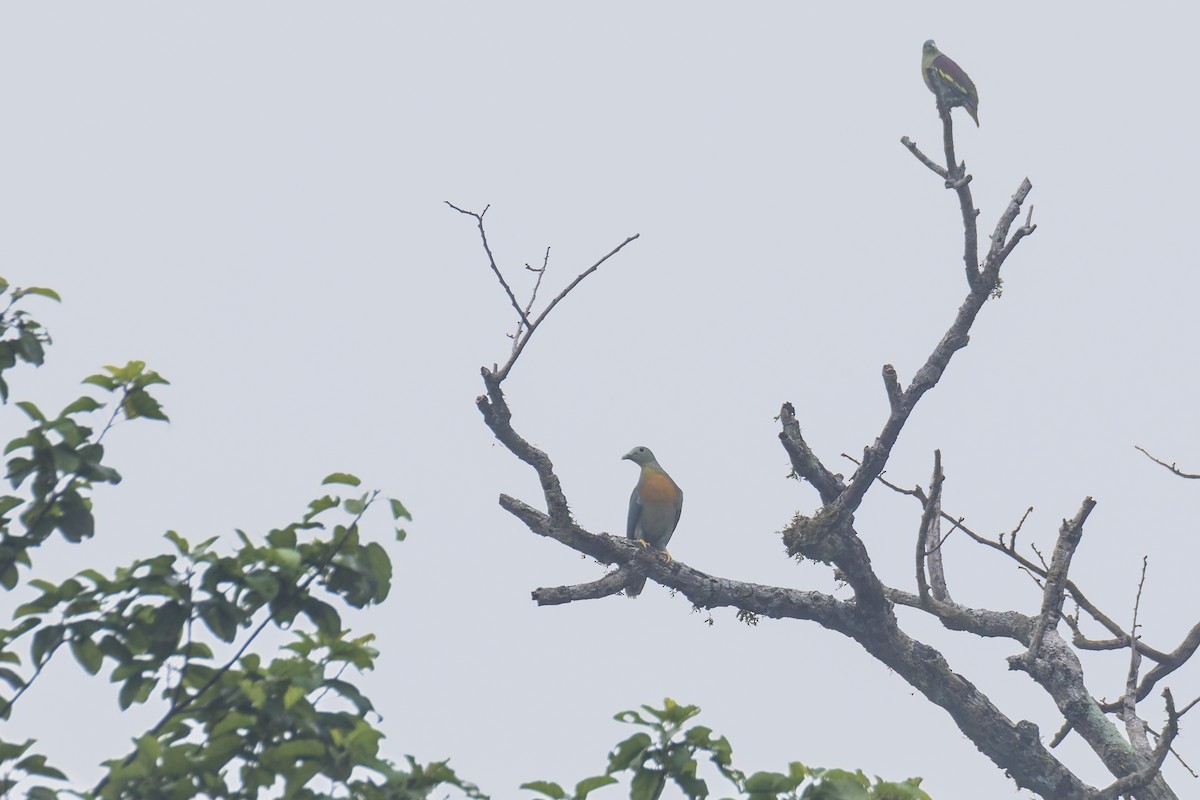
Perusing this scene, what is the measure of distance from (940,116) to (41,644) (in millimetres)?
7391

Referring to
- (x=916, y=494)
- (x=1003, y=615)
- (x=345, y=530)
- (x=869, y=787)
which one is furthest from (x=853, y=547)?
(x=345, y=530)

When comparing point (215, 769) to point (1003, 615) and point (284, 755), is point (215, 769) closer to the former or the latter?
point (284, 755)

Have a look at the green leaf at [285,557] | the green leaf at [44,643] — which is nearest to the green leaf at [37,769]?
the green leaf at [44,643]

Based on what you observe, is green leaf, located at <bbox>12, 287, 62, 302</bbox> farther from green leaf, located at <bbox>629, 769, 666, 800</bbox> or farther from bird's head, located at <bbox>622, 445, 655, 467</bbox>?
bird's head, located at <bbox>622, 445, 655, 467</bbox>

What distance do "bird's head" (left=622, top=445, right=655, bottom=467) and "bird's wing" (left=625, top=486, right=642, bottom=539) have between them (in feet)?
1.89

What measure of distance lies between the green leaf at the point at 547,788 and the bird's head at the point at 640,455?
32.4 feet

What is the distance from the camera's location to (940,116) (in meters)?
8.96

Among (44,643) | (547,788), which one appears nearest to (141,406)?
(44,643)

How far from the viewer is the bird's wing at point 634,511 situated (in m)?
12.6

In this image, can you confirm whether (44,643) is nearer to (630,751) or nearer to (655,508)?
(630,751)

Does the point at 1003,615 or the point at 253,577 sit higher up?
the point at 1003,615

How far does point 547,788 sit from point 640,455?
32.8 ft

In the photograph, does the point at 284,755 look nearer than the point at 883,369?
Yes

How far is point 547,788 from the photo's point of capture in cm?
341
